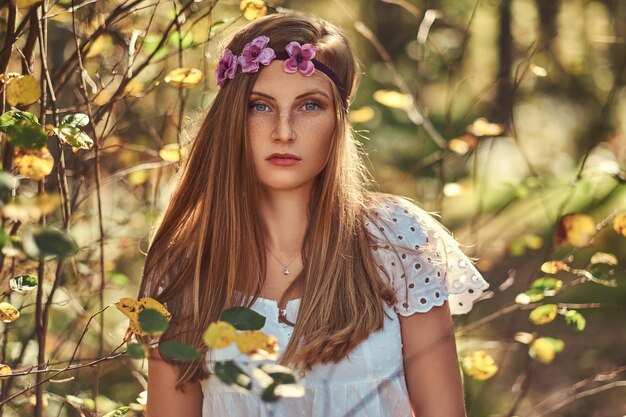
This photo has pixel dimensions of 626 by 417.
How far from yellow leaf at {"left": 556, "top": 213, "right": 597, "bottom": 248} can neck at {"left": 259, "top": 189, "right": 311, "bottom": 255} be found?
0.63 meters

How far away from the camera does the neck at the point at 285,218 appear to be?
1.99 metres

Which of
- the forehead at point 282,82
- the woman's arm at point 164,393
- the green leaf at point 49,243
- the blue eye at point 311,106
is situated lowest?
the woman's arm at point 164,393

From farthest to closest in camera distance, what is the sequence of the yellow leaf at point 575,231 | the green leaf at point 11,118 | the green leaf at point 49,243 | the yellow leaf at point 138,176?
the yellow leaf at point 138,176 → the yellow leaf at point 575,231 → the green leaf at point 11,118 → the green leaf at point 49,243

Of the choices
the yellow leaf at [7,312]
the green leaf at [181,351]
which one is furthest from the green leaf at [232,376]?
the yellow leaf at [7,312]

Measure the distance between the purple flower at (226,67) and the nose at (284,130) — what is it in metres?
0.17

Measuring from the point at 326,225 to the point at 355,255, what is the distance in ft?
0.31

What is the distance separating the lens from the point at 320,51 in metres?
1.91

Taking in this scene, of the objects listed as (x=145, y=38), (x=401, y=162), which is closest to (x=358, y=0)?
(x=401, y=162)

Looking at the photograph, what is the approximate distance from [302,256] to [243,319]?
80 cm

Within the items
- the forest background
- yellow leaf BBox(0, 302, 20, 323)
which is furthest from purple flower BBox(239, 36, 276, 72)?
yellow leaf BBox(0, 302, 20, 323)

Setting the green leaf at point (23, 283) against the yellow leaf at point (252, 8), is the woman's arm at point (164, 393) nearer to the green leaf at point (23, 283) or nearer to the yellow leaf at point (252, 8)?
the green leaf at point (23, 283)

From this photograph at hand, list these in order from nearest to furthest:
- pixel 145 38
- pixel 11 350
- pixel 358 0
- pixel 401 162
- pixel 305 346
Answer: pixel 305 346, pixel 145 38, pixel 11 350, pixel 401 162, pixel 358 0

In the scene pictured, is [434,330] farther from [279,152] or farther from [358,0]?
[358,0]

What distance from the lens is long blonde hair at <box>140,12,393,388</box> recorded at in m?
1.89
